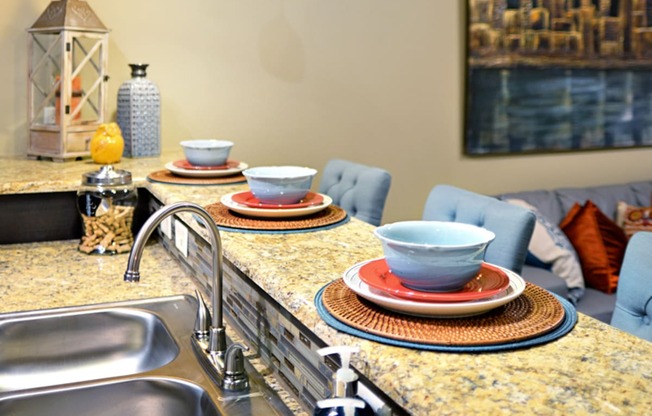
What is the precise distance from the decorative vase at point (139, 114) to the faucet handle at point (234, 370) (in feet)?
5.88

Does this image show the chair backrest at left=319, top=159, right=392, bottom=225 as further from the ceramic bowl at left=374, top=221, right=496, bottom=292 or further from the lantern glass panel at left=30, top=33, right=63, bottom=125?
the ceramic bowl at left=374, top=221, right=496, bottom=292

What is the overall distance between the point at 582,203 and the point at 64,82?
8.29 ft

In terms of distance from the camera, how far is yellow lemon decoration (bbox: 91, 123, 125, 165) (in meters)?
2.66

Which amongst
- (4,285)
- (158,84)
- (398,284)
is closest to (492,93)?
(158,84)

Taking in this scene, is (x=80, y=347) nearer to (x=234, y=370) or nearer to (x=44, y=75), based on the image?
(x=234, y=370)

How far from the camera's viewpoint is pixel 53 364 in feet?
5.67

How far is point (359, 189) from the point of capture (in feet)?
8.19

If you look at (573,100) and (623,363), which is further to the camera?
(573,100)

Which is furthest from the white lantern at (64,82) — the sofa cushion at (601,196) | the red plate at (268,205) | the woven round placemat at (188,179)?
the sofa cushion at (601,196)

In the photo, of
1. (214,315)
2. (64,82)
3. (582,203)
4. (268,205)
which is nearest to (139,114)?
(64,82)

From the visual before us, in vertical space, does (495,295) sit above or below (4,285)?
above

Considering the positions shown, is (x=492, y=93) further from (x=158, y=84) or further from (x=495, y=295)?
(x=495, y=295)

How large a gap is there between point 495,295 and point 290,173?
0.84 m

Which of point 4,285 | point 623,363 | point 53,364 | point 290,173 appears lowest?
point 53,364
